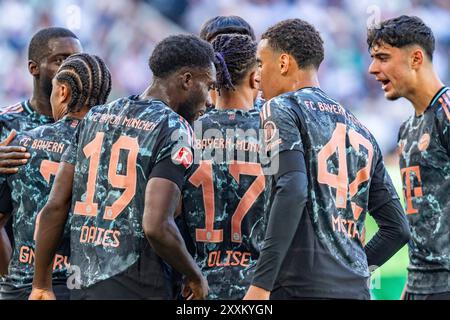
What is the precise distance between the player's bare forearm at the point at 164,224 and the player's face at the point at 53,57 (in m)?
1.92

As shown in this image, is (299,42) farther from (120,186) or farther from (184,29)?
(184,29)

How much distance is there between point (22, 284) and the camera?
13.9 ft

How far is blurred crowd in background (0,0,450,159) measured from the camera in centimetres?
1149

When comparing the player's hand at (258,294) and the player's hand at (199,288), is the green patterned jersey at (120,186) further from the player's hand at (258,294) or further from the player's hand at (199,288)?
the player's hand at (258,294)

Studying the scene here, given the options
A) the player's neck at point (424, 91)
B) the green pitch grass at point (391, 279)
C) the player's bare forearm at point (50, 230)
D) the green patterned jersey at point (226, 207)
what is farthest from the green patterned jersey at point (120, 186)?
the green pitch grass at point (391, 279)

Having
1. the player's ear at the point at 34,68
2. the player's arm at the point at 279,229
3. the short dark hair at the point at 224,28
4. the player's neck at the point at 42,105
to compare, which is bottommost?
the player's arm at the point at 279,229

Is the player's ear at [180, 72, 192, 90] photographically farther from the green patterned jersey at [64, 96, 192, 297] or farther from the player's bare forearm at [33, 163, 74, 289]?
the player's bare forearm at [33, 163, 74, 289]

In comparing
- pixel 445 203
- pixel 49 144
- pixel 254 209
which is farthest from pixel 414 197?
pixel 49 144

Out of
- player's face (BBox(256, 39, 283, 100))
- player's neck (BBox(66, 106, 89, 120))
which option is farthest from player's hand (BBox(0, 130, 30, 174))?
player's face (BBox(256, 39, 283, 100))

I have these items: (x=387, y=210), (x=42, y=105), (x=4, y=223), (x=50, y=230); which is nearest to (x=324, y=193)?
(x=387, y=210)

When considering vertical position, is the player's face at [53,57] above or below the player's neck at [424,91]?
above

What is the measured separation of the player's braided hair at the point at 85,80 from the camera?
424cm

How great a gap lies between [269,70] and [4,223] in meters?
1.67

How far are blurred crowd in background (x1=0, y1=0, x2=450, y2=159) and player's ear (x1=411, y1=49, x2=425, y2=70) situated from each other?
6.48m
